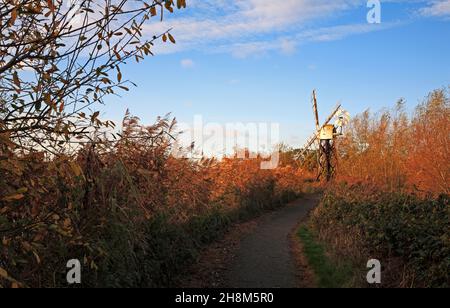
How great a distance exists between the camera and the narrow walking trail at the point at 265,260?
28.1 ft

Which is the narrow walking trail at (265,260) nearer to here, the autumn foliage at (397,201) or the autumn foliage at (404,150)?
the autumn foliage at (397,201)

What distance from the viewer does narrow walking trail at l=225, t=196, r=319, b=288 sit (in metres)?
8.57

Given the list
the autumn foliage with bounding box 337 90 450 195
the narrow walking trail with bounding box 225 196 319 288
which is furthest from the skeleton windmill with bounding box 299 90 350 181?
the narrow walking trail with bounding box 225 196 319 288

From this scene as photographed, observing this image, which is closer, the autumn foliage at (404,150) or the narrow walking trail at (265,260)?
the narrow walking trail at (265,260)

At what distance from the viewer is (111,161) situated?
6500mm

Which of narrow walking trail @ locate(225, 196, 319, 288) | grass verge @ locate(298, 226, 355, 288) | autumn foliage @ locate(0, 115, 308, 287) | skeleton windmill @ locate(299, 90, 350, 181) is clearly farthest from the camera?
skeleton windmill @ locate(299, 90, 350, 181)

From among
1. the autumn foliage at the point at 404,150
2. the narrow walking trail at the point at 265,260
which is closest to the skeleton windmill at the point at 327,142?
the autumn foliage at the point at 404,150

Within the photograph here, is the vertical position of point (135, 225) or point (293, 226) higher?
point (135, 225)

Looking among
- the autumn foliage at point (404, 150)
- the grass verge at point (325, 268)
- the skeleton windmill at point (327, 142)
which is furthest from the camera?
the skeleton windmill at point (327, 142)

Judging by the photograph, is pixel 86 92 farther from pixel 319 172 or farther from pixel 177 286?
pixel 319 172

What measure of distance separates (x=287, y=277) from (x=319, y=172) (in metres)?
28.1

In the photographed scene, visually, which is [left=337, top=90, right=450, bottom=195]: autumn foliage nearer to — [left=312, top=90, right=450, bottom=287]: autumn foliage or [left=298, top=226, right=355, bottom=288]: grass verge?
[left=312, top=90, right=450, bottom=287]: autumn foliage
